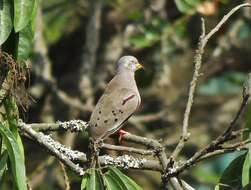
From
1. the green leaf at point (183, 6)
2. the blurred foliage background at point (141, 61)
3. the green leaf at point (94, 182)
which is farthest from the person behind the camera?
the blurred foliage background at point (141, 61)

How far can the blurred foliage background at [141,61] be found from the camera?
7.66 metres

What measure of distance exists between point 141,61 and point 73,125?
4555 millimetres

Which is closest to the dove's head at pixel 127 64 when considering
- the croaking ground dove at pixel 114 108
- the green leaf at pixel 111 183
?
the croaking ground dove at pixel 114 108

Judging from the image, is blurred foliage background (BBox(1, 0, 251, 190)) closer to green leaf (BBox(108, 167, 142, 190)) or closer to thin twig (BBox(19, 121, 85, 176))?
thin twig (BBox(19, 121, 85, 176))

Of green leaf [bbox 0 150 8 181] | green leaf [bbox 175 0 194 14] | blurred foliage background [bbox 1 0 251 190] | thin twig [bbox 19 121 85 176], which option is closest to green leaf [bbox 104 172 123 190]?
thin twig [bbox 19 121 85 176]

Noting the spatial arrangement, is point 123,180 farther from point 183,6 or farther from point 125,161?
point 183,6

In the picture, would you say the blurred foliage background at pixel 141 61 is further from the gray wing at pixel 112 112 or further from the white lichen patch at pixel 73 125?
the white lichen patch at pixel 73 125

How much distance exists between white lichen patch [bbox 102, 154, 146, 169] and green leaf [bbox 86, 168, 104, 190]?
0.23 metres

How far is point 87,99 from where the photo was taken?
773cm

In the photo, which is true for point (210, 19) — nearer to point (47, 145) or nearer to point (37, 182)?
point (37, 182)

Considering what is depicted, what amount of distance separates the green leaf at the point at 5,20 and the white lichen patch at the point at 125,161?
71 centimetres

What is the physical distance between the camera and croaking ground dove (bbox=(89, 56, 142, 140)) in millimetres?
4184

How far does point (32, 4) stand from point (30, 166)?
458 centimetres

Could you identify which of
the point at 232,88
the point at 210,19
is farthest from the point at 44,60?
the point at 232,88
